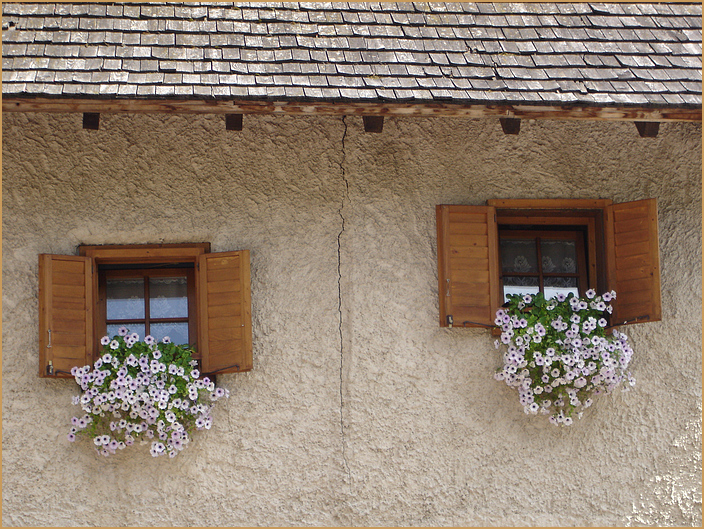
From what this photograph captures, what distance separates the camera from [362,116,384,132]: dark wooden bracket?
4.96 meters

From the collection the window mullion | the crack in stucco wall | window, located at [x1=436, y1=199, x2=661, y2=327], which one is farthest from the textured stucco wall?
the window mullion

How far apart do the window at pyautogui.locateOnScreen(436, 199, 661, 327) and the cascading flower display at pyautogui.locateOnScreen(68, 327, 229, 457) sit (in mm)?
1396

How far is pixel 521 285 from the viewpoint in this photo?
17.9ft

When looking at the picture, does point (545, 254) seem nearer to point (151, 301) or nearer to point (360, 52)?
point (360, 52)

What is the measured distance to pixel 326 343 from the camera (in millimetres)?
5074

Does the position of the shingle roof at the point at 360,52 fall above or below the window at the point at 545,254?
above

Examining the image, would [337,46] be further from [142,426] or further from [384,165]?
[142,426]

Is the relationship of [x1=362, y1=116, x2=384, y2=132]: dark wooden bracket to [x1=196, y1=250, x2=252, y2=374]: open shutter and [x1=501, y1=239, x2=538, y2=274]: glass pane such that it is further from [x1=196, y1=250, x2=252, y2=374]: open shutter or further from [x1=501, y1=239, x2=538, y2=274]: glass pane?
[x1=501, y1=239, x2=538, y2=274]: glass pane

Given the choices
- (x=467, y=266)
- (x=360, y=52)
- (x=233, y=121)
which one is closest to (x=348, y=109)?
(x=360, y=52)

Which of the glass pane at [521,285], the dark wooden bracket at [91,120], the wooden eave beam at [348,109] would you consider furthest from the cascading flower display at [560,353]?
the dark wooden bracket at [91,120]

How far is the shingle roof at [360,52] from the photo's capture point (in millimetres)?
4668

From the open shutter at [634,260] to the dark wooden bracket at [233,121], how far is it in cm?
209

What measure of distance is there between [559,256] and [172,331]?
2250 mm

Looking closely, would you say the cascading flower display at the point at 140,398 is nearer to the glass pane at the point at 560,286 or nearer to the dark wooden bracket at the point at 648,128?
the glass pane at the point at 560,286
